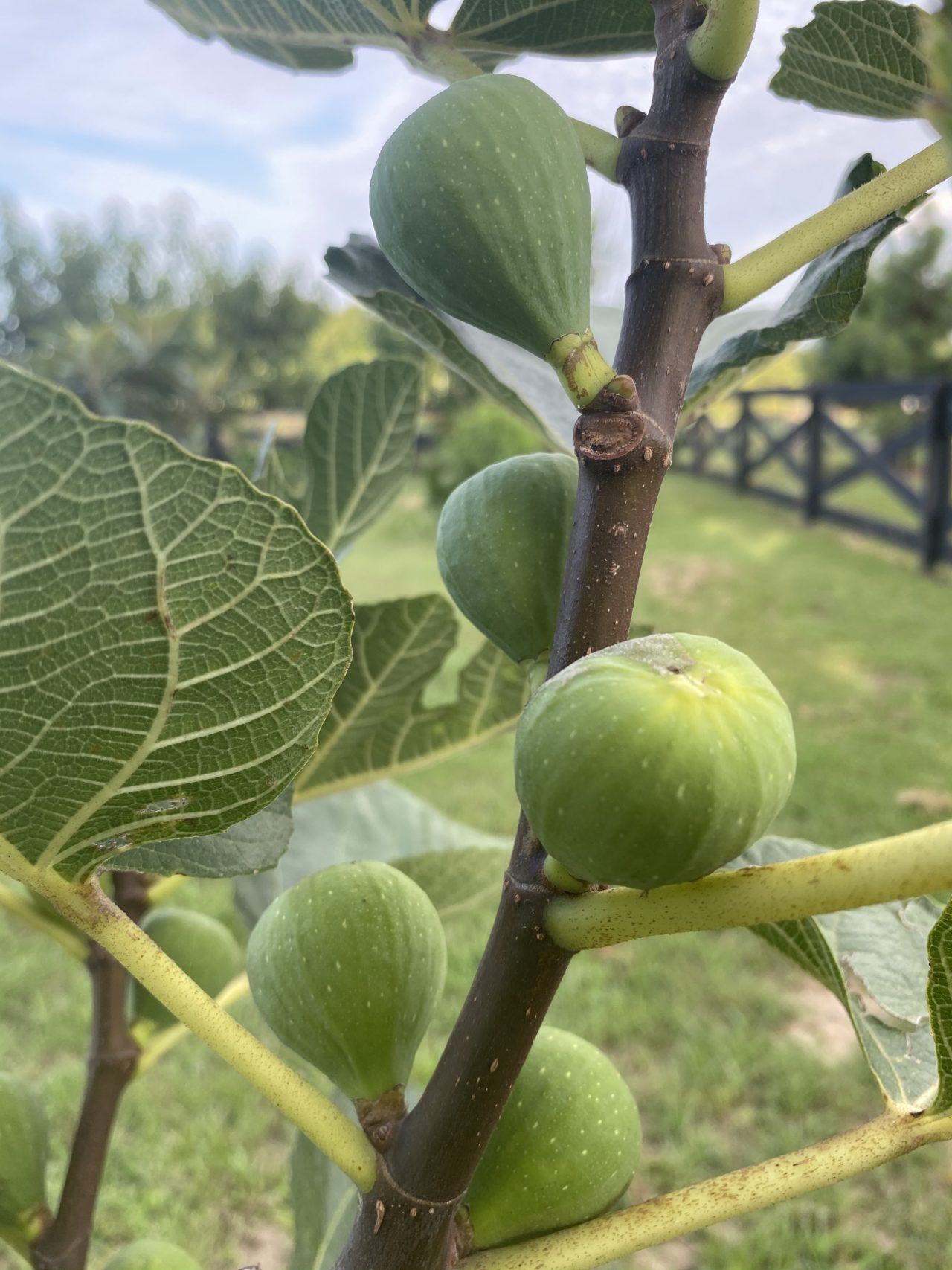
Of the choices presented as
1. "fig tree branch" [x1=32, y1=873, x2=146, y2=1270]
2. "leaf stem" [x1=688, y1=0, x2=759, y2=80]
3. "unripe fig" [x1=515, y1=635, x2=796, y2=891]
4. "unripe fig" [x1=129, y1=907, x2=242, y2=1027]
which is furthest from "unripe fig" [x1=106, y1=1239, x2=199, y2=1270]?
"leaf stem" [x1=688, y1=0, x2=759, y2=80]

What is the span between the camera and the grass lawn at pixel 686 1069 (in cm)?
190

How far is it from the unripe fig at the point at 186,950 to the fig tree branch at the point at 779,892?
1.51 feet

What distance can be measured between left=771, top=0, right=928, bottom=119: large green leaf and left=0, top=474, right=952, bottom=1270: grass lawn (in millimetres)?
922

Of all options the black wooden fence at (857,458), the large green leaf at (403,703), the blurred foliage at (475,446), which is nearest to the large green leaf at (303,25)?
the large green leaf at (403,703)

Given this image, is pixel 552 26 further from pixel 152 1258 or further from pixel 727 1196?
pixel 152 1258

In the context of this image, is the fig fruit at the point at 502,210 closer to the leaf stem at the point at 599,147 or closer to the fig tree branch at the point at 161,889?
the leaf stem at the point at 599,147

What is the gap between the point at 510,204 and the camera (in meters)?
0.40

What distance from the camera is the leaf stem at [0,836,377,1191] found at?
Answer: 0.39 m

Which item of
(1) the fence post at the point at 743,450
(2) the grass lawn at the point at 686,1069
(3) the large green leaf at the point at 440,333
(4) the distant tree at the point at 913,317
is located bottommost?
(1) the fence post at the point at 743,450

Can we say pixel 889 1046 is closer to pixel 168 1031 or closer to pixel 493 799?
pixel 168 1031

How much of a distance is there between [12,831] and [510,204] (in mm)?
302

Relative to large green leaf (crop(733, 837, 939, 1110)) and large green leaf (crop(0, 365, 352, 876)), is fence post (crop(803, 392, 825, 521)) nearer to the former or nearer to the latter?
large green leaf (crop(733, 837, 939, 1110))

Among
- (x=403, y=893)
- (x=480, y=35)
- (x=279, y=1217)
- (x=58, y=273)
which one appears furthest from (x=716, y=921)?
(x=58, y=273)

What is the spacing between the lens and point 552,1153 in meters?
0.48
